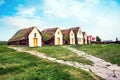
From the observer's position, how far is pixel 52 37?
67.4 meters

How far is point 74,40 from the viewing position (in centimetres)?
7988

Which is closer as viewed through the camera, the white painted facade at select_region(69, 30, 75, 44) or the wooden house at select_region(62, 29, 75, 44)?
the wooden house at select_region(62, 29, 75, 44)

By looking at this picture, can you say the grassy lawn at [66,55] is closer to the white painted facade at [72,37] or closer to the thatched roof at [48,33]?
the thatched roof at [48,33]

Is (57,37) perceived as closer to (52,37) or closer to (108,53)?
(52,37)

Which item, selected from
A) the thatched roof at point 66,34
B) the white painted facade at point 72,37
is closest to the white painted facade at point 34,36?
the thatched roof at point 66,34

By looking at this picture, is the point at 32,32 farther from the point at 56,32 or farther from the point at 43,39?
the point at 56,32

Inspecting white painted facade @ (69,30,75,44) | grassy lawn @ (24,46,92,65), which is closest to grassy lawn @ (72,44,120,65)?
grassy lawn @ (24,46,92,65)

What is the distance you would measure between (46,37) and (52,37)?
1793mm

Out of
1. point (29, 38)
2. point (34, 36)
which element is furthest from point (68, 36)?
point (29, 38)

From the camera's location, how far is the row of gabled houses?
6009 centimetres

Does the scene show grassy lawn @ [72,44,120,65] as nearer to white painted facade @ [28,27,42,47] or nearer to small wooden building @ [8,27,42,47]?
small wooden building @ [8,27,42,47]

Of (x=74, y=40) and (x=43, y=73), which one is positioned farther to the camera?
(x=74, y=40)

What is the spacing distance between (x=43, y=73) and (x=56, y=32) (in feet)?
178

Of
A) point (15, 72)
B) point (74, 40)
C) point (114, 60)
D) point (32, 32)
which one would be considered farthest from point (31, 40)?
point (15, 72)
